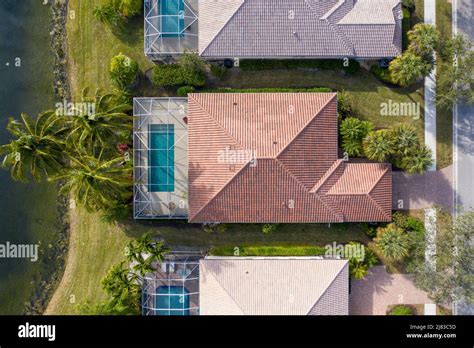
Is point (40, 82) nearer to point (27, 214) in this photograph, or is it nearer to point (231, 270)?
point (27, 214)

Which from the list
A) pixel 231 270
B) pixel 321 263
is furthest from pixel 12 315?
pixel 321 263

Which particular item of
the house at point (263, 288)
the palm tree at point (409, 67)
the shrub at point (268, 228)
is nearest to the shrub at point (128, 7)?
the shrub at point (268, 228)

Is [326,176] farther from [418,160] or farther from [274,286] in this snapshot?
[274,286]

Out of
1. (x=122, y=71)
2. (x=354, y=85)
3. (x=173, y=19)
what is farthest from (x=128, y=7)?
(x=354, y=85)

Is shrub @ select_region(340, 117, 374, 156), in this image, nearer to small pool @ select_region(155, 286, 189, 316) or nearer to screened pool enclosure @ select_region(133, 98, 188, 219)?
screened pool enclosure @ select_region(133, 98, 188, 219)

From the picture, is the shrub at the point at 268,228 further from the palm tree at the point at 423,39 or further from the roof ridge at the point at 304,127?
the palm tree at the point at 423,39

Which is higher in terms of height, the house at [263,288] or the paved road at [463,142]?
the paved road at [463,142]
